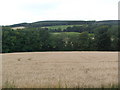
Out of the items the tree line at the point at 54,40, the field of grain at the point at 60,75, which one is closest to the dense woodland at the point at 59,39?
the tree line at the point at 54,40

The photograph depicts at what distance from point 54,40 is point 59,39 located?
1571mm

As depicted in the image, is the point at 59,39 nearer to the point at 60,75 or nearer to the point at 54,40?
the point at 54,40

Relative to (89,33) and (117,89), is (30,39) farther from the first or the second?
(117,89)

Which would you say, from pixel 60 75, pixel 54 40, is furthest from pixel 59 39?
pixel 60 75

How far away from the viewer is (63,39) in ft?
185

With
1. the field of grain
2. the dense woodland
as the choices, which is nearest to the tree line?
the dense woodland

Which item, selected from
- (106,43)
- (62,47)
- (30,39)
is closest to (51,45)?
(62,47)

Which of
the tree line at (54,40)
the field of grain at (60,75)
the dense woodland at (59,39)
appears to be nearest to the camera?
the field of grain at (60,75)

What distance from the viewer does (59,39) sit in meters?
55.9

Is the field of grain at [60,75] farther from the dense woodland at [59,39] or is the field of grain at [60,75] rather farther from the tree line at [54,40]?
the tree line at [54,40]

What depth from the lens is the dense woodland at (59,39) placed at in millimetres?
52969

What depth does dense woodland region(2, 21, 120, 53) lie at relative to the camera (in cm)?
5297

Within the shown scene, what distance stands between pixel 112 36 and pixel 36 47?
2263 cm

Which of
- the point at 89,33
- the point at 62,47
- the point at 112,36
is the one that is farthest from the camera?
the point at 89,33
